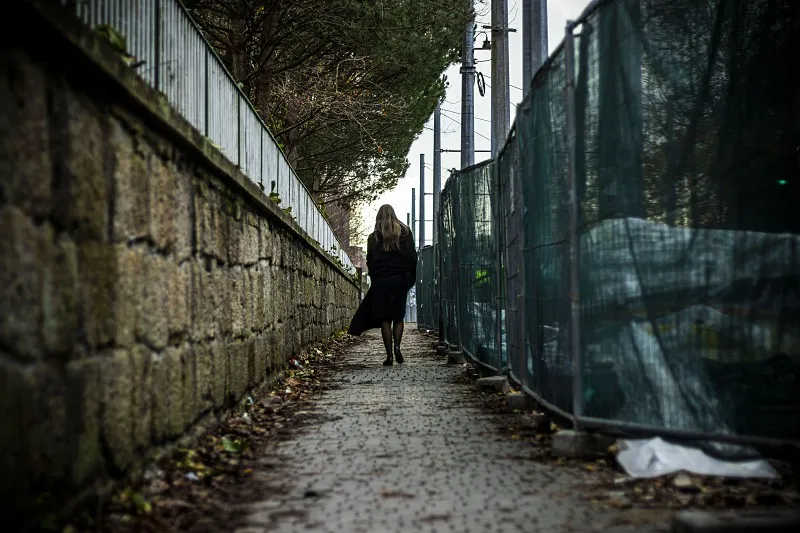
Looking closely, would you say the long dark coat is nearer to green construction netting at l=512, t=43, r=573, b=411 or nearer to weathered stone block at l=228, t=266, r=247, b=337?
weathered stone block at l=228, t=266, r=247, b=337

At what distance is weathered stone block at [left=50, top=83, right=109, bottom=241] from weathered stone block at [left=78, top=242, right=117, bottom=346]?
6 centimetres

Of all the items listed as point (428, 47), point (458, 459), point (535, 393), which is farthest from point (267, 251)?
point (428, 47)

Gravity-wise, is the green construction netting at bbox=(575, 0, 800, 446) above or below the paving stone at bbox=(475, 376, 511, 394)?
above

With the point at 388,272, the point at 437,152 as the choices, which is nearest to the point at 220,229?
the point at 388,272

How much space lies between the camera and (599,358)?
4.95m

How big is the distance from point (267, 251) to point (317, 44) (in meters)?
10.8

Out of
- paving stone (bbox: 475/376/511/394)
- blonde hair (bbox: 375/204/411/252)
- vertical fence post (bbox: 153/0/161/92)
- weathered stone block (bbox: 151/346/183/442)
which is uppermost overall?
vertical fence post (bbox: 153/0/161/92)

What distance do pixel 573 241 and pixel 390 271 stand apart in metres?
7.27

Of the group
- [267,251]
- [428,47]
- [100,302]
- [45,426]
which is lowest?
[45,426]

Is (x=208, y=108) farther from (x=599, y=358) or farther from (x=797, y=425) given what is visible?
(x=797, y=425)

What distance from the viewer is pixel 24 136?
297 centimetres

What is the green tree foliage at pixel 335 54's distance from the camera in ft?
53.5

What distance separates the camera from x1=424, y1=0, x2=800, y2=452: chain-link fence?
447 centimetres

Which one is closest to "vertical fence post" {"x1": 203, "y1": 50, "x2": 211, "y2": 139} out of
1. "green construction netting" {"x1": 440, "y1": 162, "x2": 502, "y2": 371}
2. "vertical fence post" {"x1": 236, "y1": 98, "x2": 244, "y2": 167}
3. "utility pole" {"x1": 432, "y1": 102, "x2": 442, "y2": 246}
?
"vertical fence post" {"x1": 236, "y1": 98, "x2": 244, "y2": 167}
